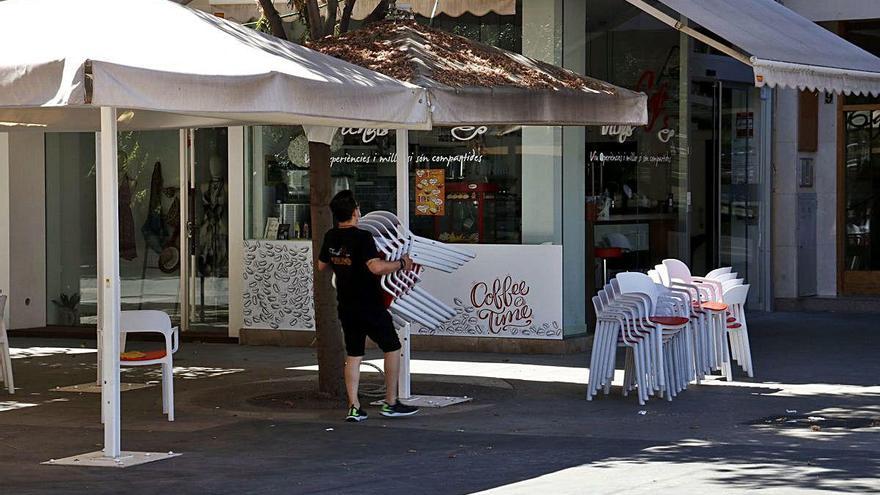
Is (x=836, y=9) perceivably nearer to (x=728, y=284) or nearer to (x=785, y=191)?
(x=785, y=191)

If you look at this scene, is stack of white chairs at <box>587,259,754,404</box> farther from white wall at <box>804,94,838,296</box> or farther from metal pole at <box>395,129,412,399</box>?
white wall at <box>804,94,838,296</box>

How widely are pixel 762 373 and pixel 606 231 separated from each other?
3.22 metres

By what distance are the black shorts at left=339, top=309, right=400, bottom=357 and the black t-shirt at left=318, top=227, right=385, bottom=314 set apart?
0.14ft

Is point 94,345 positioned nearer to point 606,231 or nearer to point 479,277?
point 479,277

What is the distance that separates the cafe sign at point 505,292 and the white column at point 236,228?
7.00 ft

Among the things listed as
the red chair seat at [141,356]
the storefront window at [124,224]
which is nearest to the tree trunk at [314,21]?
the red chair seat at [141,356]

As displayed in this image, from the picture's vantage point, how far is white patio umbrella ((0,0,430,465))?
8172 millimetres

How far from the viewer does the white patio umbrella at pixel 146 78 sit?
817 centimetres

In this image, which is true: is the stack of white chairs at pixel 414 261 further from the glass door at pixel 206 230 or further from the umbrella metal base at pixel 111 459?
the glass door at pixel 206 230

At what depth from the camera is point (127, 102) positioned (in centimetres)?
809

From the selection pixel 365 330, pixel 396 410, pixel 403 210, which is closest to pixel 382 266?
pixel 365 330

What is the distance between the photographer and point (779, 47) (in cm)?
1273

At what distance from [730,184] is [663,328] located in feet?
25.2

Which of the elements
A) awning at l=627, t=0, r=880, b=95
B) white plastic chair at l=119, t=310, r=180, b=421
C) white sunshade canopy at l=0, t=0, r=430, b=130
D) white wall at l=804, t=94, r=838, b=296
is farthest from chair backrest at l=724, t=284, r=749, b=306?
white wall at l=804, t=94, r=838, b=296
